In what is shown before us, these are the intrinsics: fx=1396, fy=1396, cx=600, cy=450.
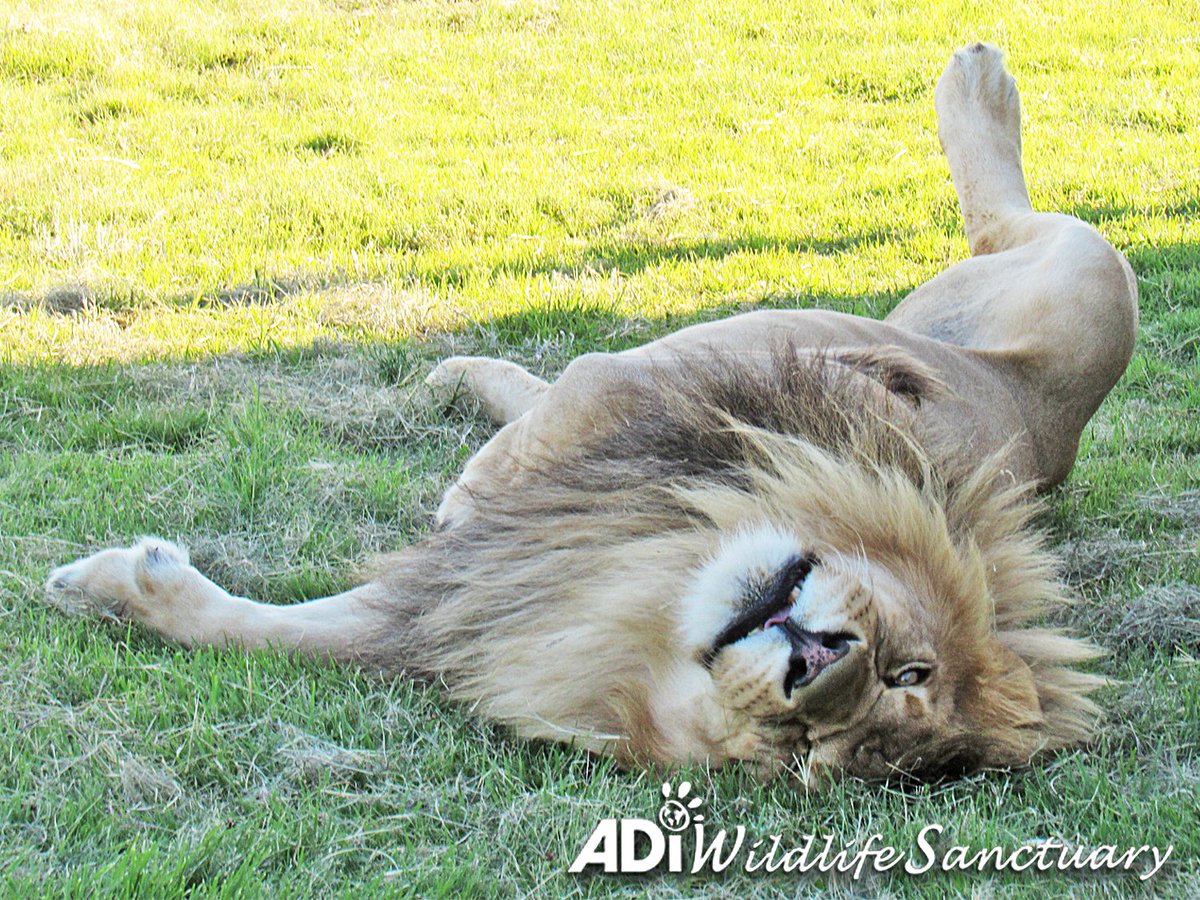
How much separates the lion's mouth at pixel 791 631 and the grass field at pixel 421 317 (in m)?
0.24

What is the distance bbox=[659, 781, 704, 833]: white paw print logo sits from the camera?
2.17 meters

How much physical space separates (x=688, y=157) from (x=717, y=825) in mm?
4832

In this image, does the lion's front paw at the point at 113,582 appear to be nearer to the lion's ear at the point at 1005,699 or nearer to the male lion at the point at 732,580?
the male lion at the point at 732,580

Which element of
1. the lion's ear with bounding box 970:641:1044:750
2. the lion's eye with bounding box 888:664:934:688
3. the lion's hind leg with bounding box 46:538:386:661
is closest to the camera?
the lion's eye with bounding box 888:664:934:688

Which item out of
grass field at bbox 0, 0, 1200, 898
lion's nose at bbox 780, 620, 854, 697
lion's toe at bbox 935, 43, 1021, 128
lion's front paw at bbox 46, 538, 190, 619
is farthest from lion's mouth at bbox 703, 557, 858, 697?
lion's toe at bbox 935, 43, 1021, 128

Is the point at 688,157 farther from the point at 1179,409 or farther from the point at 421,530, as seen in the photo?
the point at 421,530

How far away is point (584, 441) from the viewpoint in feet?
9.11

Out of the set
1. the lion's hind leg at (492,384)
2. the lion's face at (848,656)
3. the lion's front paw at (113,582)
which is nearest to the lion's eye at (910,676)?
the lion's face at (848,656)

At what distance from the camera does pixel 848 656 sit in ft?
6.59

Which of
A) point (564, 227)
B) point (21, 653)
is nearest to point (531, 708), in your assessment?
point (21, 653)

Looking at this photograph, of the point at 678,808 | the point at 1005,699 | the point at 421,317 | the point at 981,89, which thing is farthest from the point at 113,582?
the point at 981,89

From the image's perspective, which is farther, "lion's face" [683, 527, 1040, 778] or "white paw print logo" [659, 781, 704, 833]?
"white paw print logo" [659, 781, 704, 833]

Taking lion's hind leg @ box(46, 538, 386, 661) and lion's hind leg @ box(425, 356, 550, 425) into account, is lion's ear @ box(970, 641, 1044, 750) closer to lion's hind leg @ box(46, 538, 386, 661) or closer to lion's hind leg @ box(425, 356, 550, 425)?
lion's hind leg @ box(46, 538, 386, 661)

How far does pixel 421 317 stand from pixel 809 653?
110 inches
